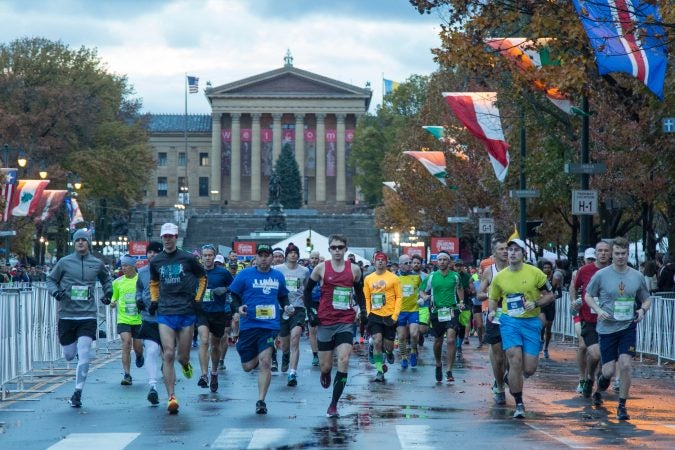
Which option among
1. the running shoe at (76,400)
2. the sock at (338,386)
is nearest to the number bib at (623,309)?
the sock at (338,386)

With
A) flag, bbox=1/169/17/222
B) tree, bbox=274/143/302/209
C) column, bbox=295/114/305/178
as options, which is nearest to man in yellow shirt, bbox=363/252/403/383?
flag, bbox=1/169/17/222

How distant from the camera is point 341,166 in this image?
5994 inches

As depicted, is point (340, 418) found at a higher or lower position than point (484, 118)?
lower

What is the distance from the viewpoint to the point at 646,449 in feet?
37.6

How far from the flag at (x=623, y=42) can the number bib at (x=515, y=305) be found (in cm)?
435

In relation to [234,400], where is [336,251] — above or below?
above

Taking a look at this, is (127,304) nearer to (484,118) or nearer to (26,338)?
(26,338)

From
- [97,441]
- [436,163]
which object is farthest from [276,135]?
[97,441]

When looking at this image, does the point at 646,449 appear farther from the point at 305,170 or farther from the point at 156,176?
the point at 156,176

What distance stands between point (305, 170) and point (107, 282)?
452 ft

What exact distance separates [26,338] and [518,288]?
21.8 ft

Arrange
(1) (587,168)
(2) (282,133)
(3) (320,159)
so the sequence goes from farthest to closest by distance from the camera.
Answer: (2) (282,133) → (3) (320,159) → (1) (587,168)

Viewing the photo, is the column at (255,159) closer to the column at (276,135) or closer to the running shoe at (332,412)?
the column at (276,135)

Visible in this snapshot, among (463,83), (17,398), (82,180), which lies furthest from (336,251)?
(82,180)
